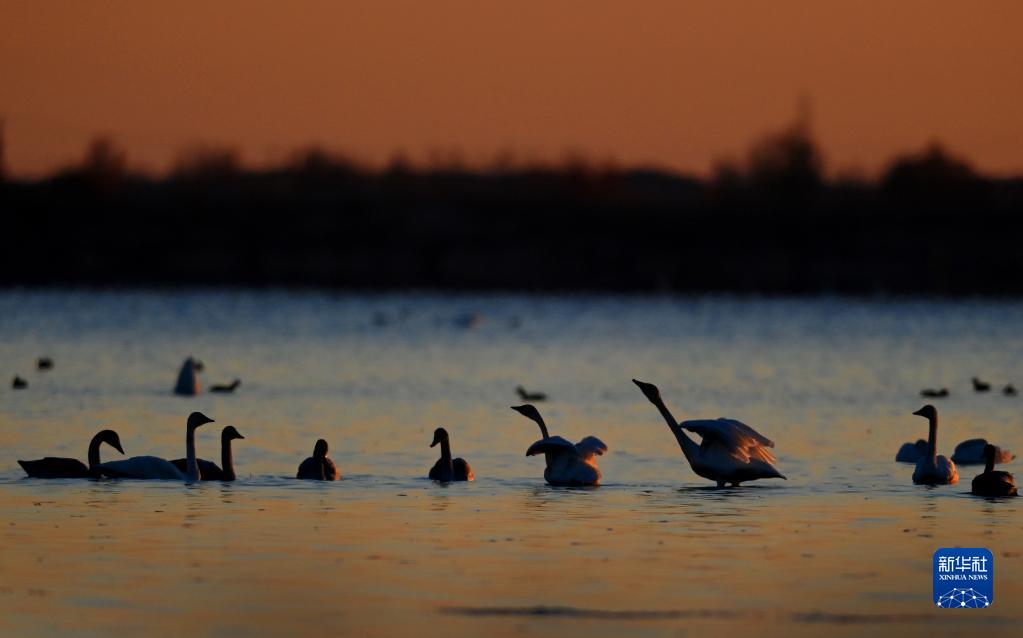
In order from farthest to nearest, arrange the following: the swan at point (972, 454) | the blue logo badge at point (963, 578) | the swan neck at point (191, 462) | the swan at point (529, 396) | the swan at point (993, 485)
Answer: the swan at point (529, 396)
the swan at point (972, 454)
the swan neck at point (191, 462)
the swan at point (993, 485)
the blue logo badge at point (963, 578)

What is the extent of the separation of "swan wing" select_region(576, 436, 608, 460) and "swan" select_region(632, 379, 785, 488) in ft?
2.43

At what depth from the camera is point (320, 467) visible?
18812 mm

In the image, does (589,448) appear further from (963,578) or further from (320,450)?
(963,578)

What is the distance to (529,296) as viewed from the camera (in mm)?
94500

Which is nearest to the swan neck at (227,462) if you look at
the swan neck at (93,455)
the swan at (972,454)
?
the swan neck at (93,455)

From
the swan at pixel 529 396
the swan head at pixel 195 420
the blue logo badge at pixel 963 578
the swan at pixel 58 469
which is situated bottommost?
the blue logo badge at pixel 963 578

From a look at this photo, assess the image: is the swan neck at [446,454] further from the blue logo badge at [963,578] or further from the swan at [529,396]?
the swan at [529,396]

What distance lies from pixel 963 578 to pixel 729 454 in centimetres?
561

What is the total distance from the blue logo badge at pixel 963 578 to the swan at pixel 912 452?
702 centimetres

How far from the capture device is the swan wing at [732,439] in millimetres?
18422

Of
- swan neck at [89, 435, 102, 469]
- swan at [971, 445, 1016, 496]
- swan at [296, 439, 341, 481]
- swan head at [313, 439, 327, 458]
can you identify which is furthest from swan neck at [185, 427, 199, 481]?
swan at [971, 445, 1016, 496]

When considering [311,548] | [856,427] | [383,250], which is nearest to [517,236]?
Result: [383,250]

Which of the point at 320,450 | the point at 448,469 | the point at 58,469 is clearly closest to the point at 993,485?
the point at 448,469

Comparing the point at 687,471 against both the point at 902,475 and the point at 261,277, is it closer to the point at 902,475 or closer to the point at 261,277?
the point at 902,475
